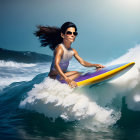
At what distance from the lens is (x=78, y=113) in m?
2.69

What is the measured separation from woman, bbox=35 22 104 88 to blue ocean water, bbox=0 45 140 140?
0.75 ft

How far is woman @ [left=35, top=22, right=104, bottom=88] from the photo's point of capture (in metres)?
3.03

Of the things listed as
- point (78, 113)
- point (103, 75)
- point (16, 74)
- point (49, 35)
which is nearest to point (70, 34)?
point (49, 35)

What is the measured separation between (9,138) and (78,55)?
1.66 m

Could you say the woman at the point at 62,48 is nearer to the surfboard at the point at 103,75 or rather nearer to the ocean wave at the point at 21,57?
the surfboard at the point at 103,75

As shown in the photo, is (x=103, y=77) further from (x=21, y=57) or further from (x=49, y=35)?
(x=21, y=57)

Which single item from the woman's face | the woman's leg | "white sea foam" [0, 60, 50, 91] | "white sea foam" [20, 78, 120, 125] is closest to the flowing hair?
the woman's face

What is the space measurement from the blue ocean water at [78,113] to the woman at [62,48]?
0.75 ft

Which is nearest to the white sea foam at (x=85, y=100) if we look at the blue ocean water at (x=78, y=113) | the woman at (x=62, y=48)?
the blue ocean water at (x=78, y=113)

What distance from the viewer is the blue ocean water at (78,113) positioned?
2.38 metres

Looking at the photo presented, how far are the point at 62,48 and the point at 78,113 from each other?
0.92 metres

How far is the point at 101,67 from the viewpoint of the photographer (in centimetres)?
329

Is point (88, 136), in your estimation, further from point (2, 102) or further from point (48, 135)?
point (2, 102)

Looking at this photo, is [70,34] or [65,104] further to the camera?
[70,34]
